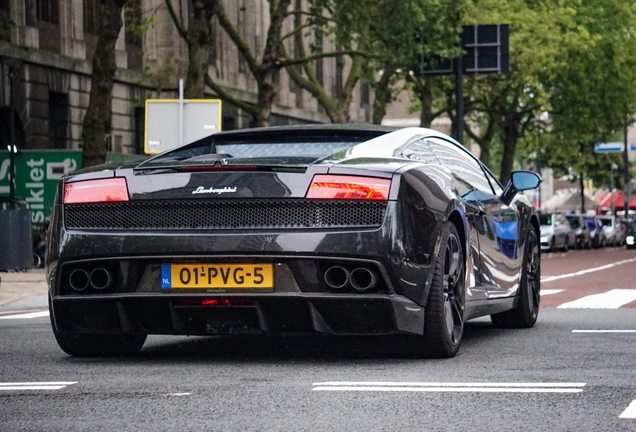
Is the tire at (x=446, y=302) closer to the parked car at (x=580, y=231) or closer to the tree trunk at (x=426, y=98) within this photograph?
the tree trunk at (x=426, y=98)

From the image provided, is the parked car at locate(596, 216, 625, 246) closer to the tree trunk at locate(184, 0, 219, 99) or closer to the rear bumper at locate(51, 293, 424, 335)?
the tree trunk at locate(184, 0, 219, 99)

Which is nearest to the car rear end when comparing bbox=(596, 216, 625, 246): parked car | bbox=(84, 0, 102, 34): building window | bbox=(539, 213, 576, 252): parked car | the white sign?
the white sign

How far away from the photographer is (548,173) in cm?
17188

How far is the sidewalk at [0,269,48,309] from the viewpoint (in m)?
15.9

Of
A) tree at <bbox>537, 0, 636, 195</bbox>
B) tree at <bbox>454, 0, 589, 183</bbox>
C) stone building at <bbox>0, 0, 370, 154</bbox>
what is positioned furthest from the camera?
tree at <bbox>537, 0, 636, 195</bbox>

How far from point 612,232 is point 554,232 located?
18.7 metres

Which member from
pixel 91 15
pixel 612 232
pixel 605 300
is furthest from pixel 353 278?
pixel 612 232

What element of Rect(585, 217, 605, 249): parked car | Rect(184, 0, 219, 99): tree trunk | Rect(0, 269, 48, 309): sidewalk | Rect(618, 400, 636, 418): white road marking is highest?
Rect(184, 0, 219, 99): tree trunk

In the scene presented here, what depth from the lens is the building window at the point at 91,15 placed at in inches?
1454

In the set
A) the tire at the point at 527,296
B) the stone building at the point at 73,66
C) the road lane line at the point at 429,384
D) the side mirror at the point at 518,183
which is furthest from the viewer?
the stone building at the point at 73,66

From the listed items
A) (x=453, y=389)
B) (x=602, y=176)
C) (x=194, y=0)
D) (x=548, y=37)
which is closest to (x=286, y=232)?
(x=453, y=389)

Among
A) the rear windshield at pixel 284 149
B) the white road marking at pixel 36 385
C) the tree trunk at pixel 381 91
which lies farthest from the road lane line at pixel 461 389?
the tree trunk at pixel 381 91

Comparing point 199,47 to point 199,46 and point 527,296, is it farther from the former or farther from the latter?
point 527,296

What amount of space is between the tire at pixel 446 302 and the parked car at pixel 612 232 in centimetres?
5683
